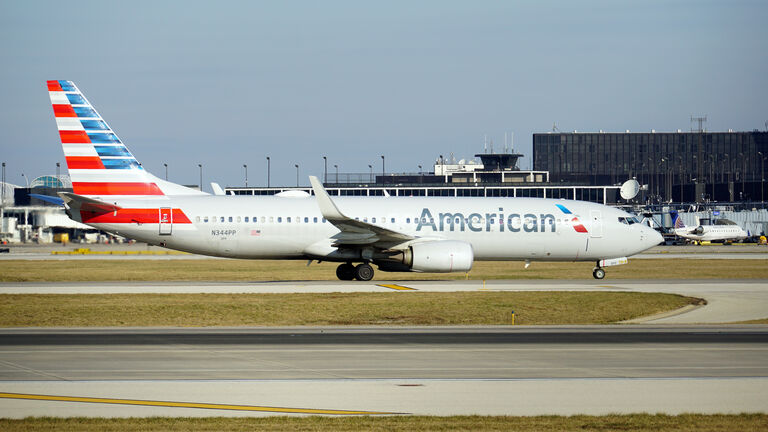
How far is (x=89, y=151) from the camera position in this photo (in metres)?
38.0

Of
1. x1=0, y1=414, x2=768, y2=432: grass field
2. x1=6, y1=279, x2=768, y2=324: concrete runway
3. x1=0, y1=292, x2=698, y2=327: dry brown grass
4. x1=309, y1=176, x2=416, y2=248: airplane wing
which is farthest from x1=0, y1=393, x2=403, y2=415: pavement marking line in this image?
x1=309, y1=176, x2=416, y2=248: airplane wing

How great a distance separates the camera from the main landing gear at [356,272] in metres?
37.9

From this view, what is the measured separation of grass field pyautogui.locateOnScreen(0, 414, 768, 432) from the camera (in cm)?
1164

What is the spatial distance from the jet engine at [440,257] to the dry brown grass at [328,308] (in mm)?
5701

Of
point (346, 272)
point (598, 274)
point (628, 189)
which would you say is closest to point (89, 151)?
point (346, 272)

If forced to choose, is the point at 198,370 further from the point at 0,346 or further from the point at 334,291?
the point at 334,291

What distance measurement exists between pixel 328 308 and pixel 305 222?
12.4 metres

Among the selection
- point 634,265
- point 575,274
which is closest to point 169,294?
point 575,274

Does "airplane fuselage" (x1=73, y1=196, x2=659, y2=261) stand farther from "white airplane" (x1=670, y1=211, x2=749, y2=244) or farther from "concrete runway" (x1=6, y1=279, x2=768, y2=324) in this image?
"white airplane" (x1=670, y1=211, x2=749, y2=244)

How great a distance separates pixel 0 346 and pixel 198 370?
18.8 ft

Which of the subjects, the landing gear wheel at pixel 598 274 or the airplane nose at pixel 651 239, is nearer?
the landing gear wheel at pixel 598 274

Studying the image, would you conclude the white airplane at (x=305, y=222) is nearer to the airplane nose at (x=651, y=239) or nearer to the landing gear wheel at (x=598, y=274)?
the landing gear wheel at (x=598, y=274)

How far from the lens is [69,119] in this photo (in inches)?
1490

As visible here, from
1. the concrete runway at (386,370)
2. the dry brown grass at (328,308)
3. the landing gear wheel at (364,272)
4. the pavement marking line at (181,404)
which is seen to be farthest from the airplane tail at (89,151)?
the pavement marking line at (181,404)
